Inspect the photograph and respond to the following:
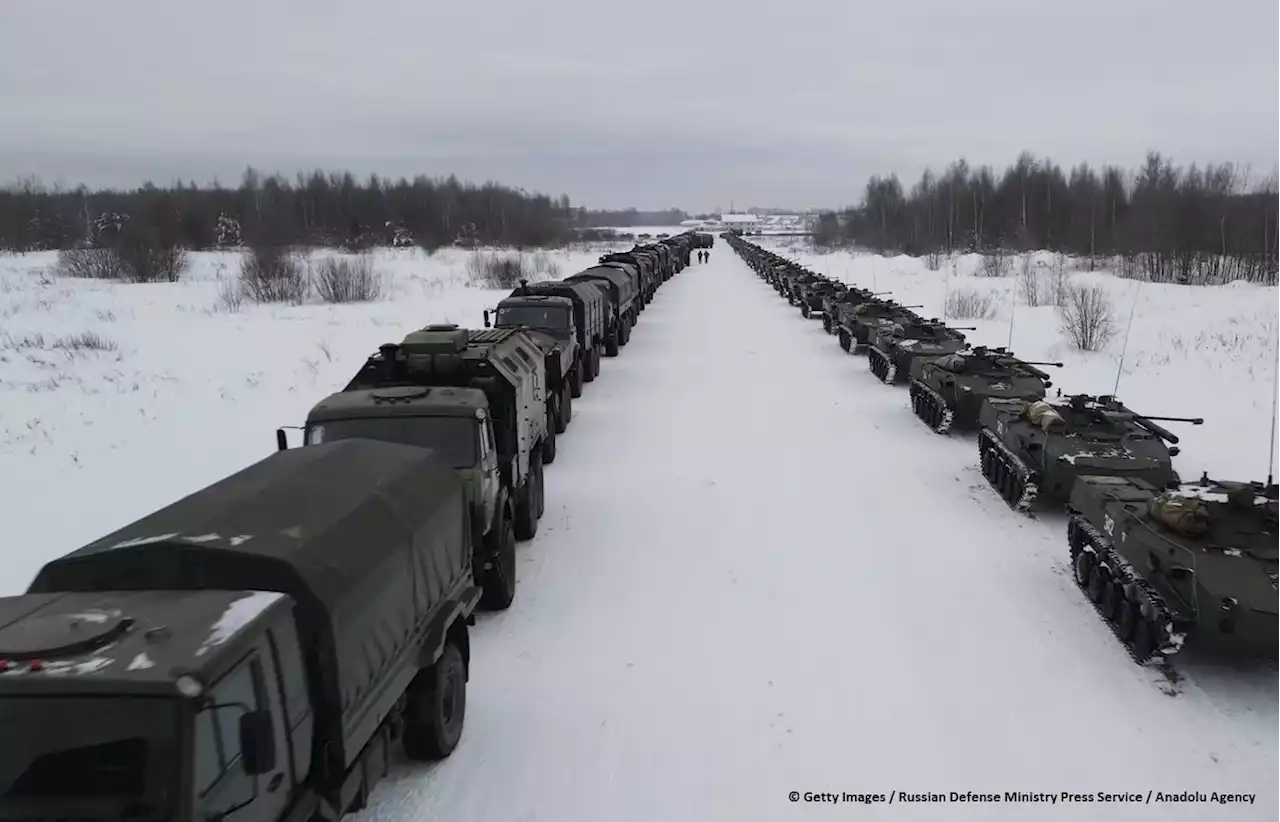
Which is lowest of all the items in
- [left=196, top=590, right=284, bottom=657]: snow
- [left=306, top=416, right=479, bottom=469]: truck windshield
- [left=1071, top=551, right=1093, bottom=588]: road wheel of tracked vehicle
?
[left=1071, top=551, right=1093, bottom=588]: road wheel of tracked vehicle

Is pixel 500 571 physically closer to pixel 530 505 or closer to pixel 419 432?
pixel 419 432

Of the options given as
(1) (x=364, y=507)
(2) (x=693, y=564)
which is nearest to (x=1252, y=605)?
(2) (x=693, y=564)

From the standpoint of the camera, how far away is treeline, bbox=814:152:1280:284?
1784 inches

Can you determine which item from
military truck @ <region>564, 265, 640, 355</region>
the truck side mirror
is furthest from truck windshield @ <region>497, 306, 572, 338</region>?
the truck side mirror

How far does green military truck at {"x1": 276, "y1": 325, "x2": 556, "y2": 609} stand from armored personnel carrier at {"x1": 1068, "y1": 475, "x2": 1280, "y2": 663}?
533 centimetres

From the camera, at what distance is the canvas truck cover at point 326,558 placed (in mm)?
4527

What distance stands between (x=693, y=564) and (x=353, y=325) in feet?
68.6

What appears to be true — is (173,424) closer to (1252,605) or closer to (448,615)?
(448,615)

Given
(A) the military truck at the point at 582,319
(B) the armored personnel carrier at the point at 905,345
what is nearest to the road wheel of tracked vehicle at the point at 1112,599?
(B) the armored personnel carrier at the point at 905,345

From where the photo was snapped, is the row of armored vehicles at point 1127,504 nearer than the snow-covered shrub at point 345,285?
Yes

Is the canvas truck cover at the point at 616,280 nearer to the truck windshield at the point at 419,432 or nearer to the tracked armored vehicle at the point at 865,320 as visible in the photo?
the tracked armored vehicle at the point at 865,320

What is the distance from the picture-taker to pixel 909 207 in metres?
91.8

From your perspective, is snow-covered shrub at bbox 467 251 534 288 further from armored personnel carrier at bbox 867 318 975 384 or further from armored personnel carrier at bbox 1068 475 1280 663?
armored personnel carrier at bbox 1068 475 1280 663

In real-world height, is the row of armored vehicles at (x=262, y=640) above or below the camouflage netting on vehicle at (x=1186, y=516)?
above
